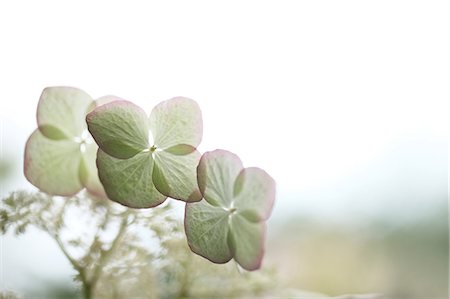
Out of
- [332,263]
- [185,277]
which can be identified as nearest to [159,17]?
[185,277]

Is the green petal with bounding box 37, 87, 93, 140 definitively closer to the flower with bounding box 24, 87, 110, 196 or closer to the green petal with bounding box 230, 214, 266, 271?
the flower with bounding box 24, 87, 110, 196

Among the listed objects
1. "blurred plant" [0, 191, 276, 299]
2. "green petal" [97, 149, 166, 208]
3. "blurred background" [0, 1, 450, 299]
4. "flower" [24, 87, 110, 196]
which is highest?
"blurred background" [0, 1, 450, 299]

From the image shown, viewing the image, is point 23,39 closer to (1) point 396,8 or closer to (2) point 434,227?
(1) point 396,8

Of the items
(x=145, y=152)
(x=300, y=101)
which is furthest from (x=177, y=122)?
(x=300, y=101)

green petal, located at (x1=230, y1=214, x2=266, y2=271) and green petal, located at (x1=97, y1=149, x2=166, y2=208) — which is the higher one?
green petal, located at (x1=97, y1=149, x2=166, y2=208)

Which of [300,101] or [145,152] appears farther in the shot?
[300,101]

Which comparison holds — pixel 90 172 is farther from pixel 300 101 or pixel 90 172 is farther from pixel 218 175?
pixel 300 101

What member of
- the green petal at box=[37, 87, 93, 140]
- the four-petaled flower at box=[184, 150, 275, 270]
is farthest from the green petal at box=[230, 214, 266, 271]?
the green petal at box=[37, 87, 93, 140]
